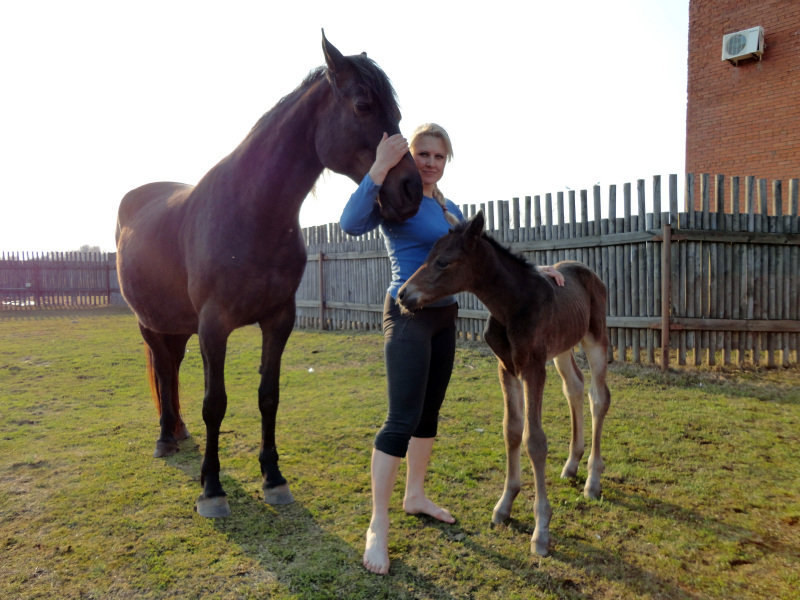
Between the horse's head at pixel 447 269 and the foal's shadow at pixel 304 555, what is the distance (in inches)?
54.5

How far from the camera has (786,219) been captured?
25.1ft

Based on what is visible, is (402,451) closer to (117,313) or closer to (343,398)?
(343,398)

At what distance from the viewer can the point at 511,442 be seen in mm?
3289

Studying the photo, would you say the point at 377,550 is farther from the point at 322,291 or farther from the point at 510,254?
the point at 322,291

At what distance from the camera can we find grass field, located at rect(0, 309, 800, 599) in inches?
102

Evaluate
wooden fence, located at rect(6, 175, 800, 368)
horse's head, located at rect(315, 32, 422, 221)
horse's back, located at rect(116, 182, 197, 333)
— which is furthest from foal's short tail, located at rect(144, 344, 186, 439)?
wooden fence, located at rect(6, 175, 800, 368)

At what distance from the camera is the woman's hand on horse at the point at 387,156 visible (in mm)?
2680

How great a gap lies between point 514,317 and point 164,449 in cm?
333

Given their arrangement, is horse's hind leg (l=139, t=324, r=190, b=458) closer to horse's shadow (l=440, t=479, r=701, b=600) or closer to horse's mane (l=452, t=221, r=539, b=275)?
horse's shadow (l=440, t=479, r=701, b=600)

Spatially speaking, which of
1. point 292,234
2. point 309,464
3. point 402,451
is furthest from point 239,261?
point 309,464

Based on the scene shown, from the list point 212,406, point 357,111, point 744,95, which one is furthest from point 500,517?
point 744,95

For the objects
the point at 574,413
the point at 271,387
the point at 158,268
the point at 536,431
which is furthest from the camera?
the point at 158,268

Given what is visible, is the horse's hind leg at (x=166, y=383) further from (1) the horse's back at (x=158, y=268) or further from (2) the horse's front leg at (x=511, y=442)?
(2) the horse's front leg at (x=511, y=442)

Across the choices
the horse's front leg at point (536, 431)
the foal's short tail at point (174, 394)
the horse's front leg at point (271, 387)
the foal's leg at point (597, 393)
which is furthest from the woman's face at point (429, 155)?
the foal's short tail at point (174, 394)
